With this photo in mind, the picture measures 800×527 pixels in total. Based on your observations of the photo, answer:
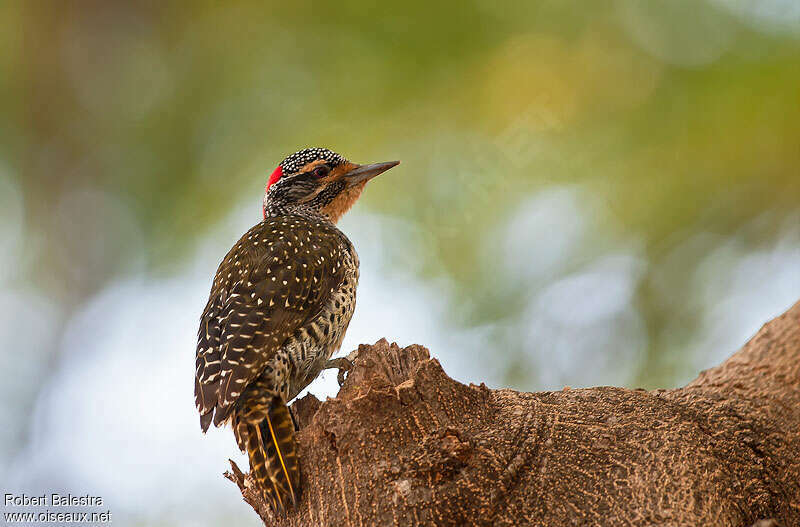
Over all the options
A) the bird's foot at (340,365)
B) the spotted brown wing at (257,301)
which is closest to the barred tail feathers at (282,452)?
the spotted brown wing at (257,301)

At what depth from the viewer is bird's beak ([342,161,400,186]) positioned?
232 inches

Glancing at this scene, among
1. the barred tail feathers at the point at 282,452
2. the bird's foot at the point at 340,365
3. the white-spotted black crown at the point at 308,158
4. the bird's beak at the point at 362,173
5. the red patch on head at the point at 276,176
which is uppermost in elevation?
the red patch on head at the point at 276,176

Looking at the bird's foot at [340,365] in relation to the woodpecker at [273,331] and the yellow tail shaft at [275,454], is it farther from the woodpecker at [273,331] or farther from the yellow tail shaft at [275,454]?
the yellow tail shaft at [275,454]

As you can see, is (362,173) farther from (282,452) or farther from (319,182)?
(282,452)

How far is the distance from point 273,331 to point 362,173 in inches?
78.7

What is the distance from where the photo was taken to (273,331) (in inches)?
167

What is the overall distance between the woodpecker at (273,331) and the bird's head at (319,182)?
0.20 metres

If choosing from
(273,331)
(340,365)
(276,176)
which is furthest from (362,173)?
(273,331)

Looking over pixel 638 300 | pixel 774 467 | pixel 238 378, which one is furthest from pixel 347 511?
pixel 638 300

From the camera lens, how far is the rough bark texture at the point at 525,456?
10.4ft

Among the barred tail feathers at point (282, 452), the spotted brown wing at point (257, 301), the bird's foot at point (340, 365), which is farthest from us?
the bird's foot at point (340, 365)

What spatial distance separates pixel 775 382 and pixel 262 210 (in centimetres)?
395

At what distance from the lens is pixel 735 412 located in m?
3.84

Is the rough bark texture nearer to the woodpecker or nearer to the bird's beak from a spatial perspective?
the woodpecker
